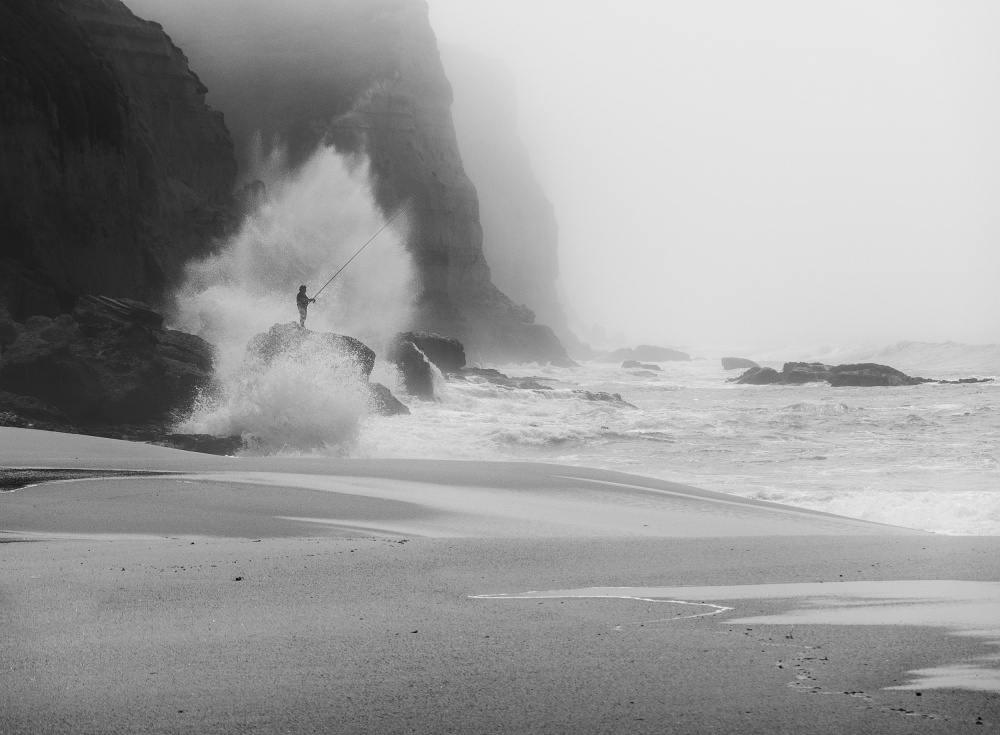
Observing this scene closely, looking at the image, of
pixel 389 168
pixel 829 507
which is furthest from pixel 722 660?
pixel 389 168

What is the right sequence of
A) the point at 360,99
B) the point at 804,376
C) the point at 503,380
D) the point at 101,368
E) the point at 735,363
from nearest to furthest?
the point at 101,368 → the point at 503,380 → the point at 804,376 → the point at 360,99 → the point at 735,363

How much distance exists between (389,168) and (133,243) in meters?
26.1

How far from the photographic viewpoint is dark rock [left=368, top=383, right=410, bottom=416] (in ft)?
64.1

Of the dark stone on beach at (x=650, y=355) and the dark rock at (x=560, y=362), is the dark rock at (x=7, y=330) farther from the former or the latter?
the dark stone on beach at (x=650, y=355)

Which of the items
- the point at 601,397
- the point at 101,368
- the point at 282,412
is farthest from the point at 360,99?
the point at 282,412

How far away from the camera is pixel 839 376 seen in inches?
1511

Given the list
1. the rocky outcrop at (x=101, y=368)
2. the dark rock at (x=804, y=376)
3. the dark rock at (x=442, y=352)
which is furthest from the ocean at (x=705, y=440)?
the dark rock at (x=804, y=376)

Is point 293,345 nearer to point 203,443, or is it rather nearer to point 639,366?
point 203,443

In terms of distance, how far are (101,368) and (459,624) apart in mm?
13786

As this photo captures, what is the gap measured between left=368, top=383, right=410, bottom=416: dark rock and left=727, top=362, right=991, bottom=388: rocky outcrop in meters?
23.4

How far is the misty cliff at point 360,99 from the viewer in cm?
5069

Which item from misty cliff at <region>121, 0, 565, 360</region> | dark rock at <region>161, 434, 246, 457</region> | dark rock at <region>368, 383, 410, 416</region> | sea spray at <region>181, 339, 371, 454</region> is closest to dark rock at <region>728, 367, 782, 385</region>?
misty cliff at <region>121, 0, 565, 360</region>

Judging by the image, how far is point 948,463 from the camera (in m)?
12.7

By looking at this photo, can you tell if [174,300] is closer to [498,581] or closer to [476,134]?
[498,581]
